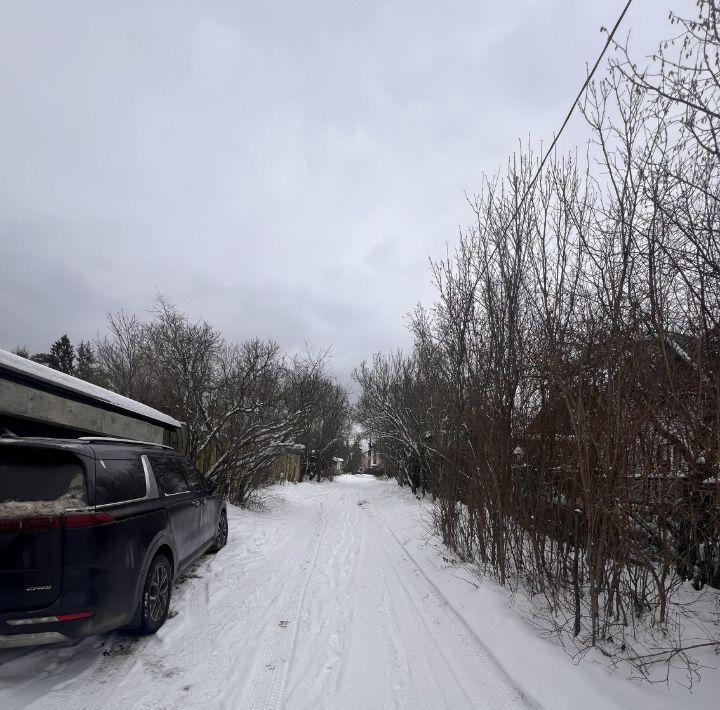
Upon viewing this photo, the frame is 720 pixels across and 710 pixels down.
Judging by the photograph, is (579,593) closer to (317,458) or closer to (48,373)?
(48,373)

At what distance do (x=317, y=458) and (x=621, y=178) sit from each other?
3386 cm

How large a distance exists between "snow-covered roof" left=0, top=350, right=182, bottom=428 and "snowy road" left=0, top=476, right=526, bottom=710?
3022 mm

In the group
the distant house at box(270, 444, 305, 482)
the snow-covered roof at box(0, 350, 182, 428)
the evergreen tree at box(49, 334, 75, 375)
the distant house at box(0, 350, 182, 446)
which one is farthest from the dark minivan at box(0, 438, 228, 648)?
the evergreen tree at box(49, 334, 75, 375)

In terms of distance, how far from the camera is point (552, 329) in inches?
176

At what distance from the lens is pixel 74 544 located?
326 cm

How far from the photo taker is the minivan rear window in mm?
3258

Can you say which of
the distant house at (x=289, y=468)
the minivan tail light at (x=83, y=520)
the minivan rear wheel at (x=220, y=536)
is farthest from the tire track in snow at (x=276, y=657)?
the distant house at (x=289, y=468)

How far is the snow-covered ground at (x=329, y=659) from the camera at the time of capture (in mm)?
3133

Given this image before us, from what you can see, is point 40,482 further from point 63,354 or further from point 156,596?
point 63,354

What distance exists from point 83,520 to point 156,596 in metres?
1.36

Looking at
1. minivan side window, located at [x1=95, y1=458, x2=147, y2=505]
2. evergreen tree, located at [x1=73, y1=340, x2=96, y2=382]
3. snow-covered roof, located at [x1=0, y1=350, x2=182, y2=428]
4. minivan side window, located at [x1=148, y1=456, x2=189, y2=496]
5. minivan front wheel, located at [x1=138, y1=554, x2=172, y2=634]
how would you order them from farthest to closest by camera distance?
1. evergreen tree, located at [x1=73, y1=340, x2=96, y2=382]
2. snow-covered roof, located at [x1=0, y1=350, x2=182, y2=428]
3. minivan side window, located at [x1=148, y1=456, x2=189, y2=496]
4. minivan front wheel, located at [x1=138, y1=554, x2=172, y2=634]
5. minivan side window, located at [x1=95, y1=458, x2=147, y2=505]

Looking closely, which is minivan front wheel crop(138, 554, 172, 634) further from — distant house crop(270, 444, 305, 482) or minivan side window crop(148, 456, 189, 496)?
distant house crop(270, 444, 305, 482)

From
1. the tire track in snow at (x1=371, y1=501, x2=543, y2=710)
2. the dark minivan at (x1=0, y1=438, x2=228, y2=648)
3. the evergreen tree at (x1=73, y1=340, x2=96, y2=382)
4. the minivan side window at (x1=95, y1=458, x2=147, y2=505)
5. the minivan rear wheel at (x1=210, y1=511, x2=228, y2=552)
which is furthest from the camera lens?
the evergreen tree at (x1=73, y1=340, x2=96, y2=382)

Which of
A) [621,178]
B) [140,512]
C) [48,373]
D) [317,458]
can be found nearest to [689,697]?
[621,178]
